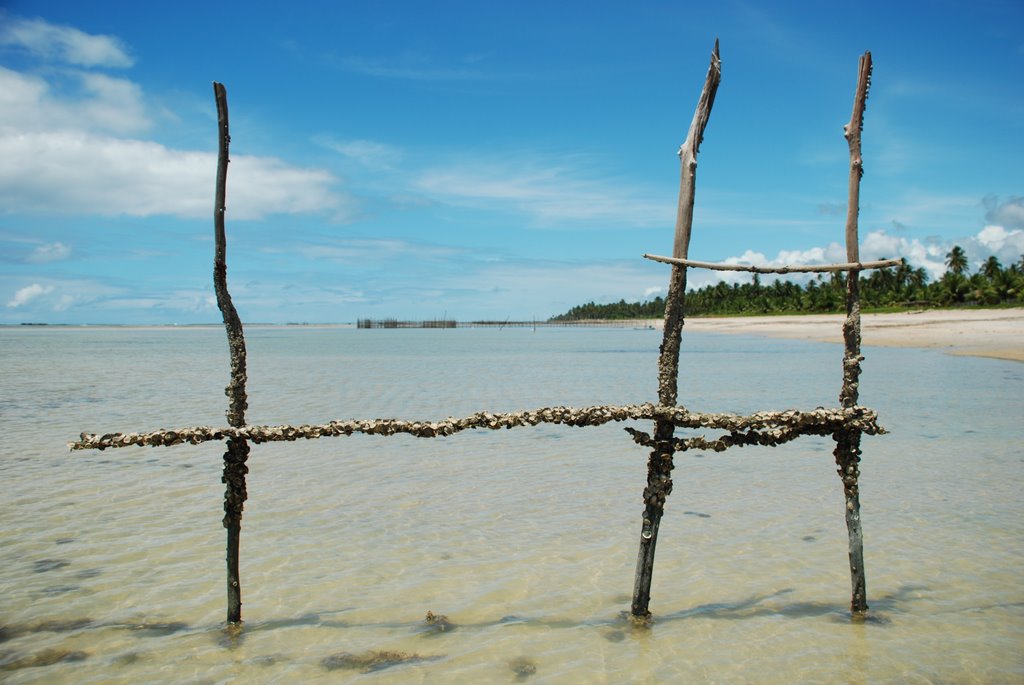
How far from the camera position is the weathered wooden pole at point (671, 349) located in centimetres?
482

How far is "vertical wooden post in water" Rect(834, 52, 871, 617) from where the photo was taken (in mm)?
4922

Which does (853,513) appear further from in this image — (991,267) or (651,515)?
(991,267)

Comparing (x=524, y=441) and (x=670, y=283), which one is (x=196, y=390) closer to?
(x=524, y=441)

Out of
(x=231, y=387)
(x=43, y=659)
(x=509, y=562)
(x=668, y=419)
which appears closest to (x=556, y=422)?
(x=668, y=419)

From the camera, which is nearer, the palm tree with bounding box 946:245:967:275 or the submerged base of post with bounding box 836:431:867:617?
the submerged base of post with bounding box 836:431:867:617

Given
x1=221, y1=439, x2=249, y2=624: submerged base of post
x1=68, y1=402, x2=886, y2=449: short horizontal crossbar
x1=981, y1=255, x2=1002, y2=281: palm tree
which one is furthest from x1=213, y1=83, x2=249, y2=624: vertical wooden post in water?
x1=981, y1=255, x2=1002, y2=281: palm tree

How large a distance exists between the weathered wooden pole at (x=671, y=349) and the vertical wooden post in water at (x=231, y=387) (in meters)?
2.70

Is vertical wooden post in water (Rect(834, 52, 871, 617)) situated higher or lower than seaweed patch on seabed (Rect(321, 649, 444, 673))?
higher

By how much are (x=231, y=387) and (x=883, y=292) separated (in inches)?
3361

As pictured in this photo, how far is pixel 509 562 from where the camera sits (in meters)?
6.12

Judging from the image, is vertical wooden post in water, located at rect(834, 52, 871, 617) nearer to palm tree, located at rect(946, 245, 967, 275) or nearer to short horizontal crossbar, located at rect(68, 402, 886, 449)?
short horizontal crossbar, located at rect(68, 402, 886, 449)

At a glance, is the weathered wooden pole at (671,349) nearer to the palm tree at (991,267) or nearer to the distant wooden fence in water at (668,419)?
the distant wooden fence in water at (668,419)

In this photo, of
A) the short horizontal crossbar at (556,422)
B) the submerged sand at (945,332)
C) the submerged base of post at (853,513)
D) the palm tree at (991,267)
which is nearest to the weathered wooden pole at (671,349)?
the short horizontal crossbar at (556,422)

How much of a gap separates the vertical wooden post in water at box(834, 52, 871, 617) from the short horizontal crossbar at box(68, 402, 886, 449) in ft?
0.46
